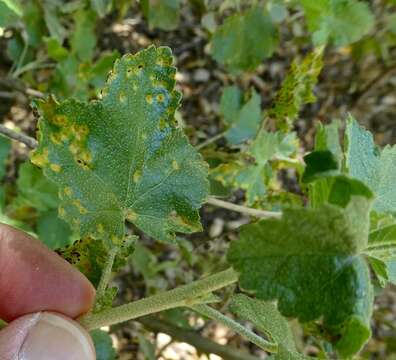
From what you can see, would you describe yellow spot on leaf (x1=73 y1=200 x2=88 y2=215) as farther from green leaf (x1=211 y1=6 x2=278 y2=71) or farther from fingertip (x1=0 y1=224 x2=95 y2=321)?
green leaf (x1=211 y1=6 x2=278 y2=71)

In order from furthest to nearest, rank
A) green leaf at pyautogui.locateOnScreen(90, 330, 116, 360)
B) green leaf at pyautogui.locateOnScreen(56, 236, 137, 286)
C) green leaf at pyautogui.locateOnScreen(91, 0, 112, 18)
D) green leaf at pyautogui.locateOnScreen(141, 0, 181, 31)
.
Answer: green leaf at pyautogui.locateOnScreen(141, 0, 181, 31)
green leaf at pyautogui.locateOnScreen(91, 0, 112, 18)
green leaf at pyautogui.locateOnScreen(90, 330, 116, 360)
green leaf at pyautogui.locateOnScreen(56, 236, 137, 286)

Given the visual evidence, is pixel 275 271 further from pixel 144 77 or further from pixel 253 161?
pixel 253 161

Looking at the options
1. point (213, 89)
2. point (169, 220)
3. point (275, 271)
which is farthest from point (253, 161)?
point (213, 89)

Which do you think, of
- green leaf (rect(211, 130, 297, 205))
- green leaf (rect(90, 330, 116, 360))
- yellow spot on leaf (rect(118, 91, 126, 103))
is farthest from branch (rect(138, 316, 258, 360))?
yellow spot on leaf (rect(118, 91, 126, 103))

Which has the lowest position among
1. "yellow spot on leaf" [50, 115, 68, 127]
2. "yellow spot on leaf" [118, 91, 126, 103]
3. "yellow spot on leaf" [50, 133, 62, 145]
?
"yellow spot on leaf" [50, 133, 62, 145]

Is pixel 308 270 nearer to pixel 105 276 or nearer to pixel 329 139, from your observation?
pixel 105 276

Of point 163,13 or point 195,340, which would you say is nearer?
point 195,340

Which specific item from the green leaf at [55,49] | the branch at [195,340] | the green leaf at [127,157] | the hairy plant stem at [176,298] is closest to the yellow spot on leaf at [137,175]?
the green leaf at [127,157]

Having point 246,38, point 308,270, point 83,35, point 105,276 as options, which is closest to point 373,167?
point 308,270
